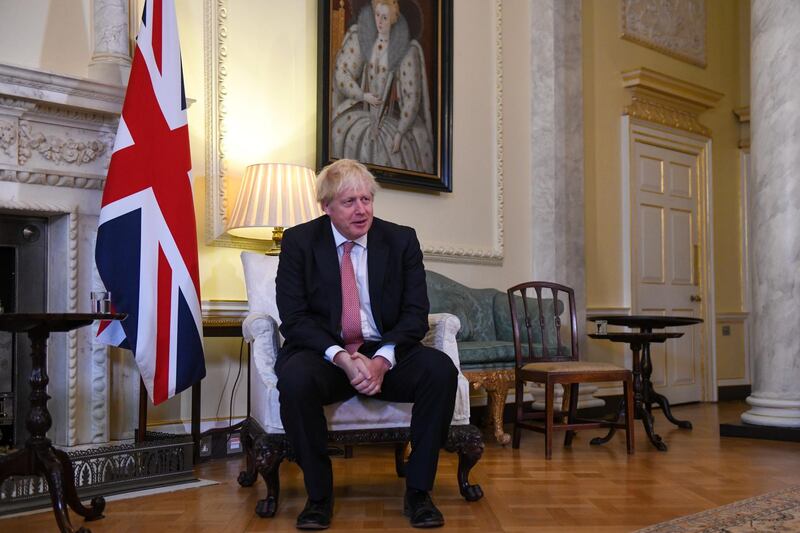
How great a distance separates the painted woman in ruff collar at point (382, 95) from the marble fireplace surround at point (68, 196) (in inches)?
57.9

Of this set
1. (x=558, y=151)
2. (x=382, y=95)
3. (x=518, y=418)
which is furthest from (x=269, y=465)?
(x=558, y=151)

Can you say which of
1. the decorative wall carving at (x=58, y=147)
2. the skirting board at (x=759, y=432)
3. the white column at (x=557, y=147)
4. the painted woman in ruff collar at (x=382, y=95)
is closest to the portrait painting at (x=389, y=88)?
the painted woman in ruff collar at (x=382, y=95)

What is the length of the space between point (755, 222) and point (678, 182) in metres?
2.36

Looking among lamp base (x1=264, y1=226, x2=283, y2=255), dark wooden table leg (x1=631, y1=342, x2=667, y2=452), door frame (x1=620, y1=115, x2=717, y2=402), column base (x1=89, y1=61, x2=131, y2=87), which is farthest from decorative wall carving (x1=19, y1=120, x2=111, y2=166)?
door frame (x1=620, y1=115, x2=717, y2=402)

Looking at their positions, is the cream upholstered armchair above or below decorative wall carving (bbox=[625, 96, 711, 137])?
below

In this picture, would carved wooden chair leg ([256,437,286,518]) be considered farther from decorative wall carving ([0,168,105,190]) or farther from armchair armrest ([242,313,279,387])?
decorative wall carving ([0,168,105,190])

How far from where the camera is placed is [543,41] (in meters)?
6.38

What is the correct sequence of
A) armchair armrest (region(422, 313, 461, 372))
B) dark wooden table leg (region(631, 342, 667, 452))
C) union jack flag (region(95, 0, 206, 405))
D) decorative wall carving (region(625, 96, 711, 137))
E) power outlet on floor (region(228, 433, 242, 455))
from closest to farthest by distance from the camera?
armchair armrest (region(422, 313, 461, 372))
union jack flag (region(95, 0, 206, 405))
power outlet on floor (region(228, 433, 242, 455))
dark wooden table leg (region(631, 342, 667, 452))
decorative wall carving (region(625, 96, 711, 137))

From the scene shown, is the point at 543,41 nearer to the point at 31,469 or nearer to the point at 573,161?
the point at 573,161

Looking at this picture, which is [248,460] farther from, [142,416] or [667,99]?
[667,99]

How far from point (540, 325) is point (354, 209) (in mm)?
2227

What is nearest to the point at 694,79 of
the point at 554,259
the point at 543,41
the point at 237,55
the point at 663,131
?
the point at 663,131

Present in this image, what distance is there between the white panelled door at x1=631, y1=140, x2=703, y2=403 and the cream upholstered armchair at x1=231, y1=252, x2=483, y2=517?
4.14 m

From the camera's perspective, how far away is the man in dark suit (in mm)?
2834
